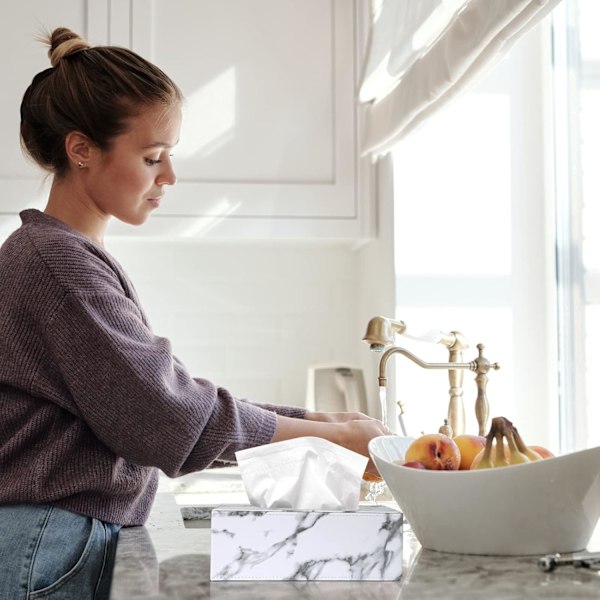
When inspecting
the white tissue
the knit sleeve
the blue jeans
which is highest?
the knit sleeve

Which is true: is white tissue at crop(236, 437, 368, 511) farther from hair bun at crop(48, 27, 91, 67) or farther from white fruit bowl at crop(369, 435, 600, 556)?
hair bun at crop(48, 27, 91, 67)

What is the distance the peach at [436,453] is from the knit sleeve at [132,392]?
216 millimetres

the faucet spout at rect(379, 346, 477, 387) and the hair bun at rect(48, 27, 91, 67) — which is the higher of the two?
the hair bun at rect(48, 27, 91, 67)

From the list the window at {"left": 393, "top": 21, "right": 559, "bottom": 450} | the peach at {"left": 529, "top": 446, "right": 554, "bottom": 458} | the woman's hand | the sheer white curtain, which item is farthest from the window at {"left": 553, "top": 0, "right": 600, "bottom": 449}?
the peach at {"left": 529, "top": 446, "right": 554, "bottom": 458}

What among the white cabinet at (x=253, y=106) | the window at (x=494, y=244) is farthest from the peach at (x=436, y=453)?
the white cabinet at (x=253, y=106)

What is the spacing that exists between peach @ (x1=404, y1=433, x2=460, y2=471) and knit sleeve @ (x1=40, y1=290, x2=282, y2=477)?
0.71ft

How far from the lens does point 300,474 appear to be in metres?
1.01

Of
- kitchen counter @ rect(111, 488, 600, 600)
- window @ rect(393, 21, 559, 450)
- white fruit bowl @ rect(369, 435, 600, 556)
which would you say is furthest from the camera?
window @ rect(393, 21, 559, 450)

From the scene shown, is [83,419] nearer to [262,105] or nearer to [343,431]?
[343,431]

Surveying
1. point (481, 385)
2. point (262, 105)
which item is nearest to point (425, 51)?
point (262, 105)

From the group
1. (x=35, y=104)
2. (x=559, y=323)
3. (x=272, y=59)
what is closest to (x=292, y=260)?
(x=272, y=59)

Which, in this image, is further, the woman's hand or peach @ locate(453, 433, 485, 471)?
the woman's hand

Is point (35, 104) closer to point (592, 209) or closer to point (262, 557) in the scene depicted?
point (262, 557)

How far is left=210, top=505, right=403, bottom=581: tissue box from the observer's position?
92cm
